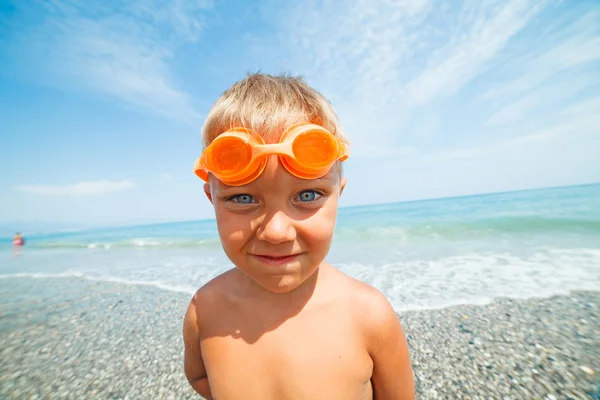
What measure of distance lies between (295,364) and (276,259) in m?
0.64

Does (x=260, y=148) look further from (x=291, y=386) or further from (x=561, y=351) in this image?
(x=561, y=351)

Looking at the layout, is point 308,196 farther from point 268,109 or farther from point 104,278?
point 104,278

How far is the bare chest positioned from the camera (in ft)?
4.69

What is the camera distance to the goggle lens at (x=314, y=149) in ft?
4.08

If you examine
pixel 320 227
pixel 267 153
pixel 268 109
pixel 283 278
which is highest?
pixel 268 109

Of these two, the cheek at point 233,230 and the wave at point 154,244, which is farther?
the wave at point 154,244

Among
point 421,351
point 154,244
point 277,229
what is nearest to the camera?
point 277,229

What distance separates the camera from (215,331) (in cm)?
165

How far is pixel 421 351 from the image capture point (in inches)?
115

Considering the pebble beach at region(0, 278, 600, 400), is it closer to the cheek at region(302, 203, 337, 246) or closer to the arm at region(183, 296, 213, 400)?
the arm at region(183, 296, 213, 400)

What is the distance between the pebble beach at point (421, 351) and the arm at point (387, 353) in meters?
1.01

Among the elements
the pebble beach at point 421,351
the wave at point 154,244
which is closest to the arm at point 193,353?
the pebble beach at point 421,351

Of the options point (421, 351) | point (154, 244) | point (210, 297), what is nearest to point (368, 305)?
point (210, 297)

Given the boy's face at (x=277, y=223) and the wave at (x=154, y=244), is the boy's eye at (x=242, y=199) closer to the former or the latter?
the boy's face at (x=277, y=223)
